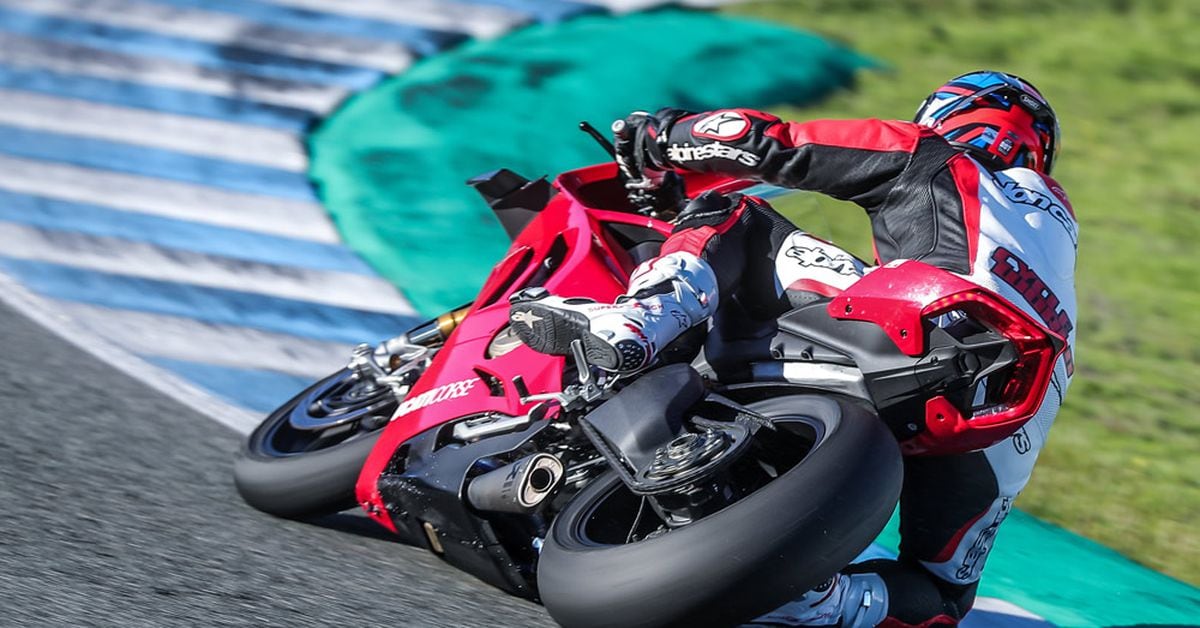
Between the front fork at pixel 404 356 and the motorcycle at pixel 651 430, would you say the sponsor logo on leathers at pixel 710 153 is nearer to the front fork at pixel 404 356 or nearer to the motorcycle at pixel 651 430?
the motorcycle at pixel 651 430

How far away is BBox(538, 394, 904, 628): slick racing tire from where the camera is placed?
2770 millimetres

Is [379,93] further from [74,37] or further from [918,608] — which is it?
[918,608]

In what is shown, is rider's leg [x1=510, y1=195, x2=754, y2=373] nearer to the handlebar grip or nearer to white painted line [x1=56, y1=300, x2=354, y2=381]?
the handlebar grip

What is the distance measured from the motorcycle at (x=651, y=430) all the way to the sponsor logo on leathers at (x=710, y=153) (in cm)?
27

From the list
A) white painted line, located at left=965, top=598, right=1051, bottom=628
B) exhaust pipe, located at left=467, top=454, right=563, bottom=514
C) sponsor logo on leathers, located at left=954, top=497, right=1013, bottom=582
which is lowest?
white painted line, located at left=965, top=598, right=1051, bottom=628

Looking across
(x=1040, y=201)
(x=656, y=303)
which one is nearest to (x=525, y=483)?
(x=656, y=303)

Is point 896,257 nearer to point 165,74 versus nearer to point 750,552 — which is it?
point 750,552

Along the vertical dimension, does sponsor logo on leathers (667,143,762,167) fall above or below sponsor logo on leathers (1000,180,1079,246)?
above

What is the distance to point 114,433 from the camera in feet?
14.6

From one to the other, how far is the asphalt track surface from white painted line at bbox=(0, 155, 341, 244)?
6.31ft

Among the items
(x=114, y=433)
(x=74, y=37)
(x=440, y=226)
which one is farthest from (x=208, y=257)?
(x=74, y=37)

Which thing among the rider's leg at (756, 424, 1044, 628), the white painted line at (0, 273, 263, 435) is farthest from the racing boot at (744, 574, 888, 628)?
the white painted line at (0, 273, 263, 435)

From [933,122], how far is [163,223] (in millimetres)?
4003

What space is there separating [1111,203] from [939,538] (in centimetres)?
523
